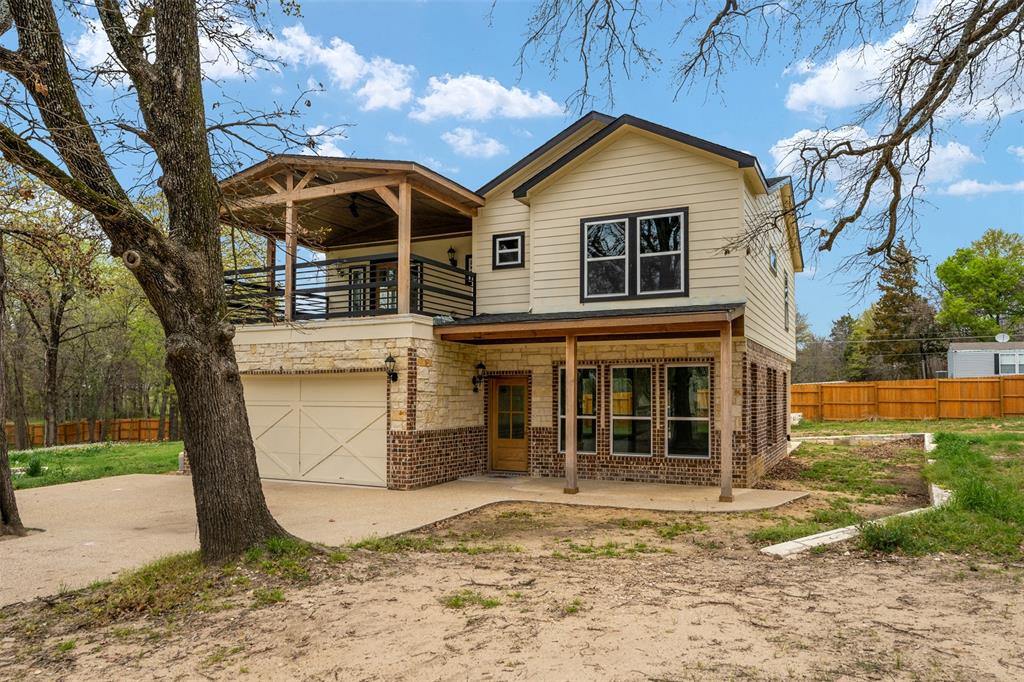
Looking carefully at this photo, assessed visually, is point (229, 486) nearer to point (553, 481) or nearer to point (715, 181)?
point (553, 481)

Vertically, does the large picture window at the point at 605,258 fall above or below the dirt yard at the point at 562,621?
above

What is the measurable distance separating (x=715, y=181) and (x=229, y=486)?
30.2 ft

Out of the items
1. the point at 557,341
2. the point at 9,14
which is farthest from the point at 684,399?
the point at 9,14

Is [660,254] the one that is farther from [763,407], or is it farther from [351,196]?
[351,196]

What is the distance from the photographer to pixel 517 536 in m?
8.11

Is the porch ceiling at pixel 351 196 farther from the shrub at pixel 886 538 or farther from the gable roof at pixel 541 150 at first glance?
the shrub at pixel 886 538

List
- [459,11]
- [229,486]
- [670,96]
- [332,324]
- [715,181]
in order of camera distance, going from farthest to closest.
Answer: [332,324] < [715,181] < [459,11] < [670,96] < [229,486]

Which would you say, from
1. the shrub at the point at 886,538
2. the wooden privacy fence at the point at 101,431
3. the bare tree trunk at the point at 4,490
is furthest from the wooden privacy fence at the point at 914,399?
the wooden privacy fence at the point at 101,431

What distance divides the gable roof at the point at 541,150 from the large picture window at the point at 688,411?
5057 millimetres

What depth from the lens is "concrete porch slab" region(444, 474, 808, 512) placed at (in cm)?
1013

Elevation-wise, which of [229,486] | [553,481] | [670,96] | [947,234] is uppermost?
[670,96]

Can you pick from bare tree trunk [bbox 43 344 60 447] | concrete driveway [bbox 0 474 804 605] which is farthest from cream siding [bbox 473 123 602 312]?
bare tree trunk [bbox 43 344 60 447]

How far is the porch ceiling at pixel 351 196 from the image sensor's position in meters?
12.0

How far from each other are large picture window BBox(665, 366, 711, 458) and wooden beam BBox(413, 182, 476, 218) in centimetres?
509
